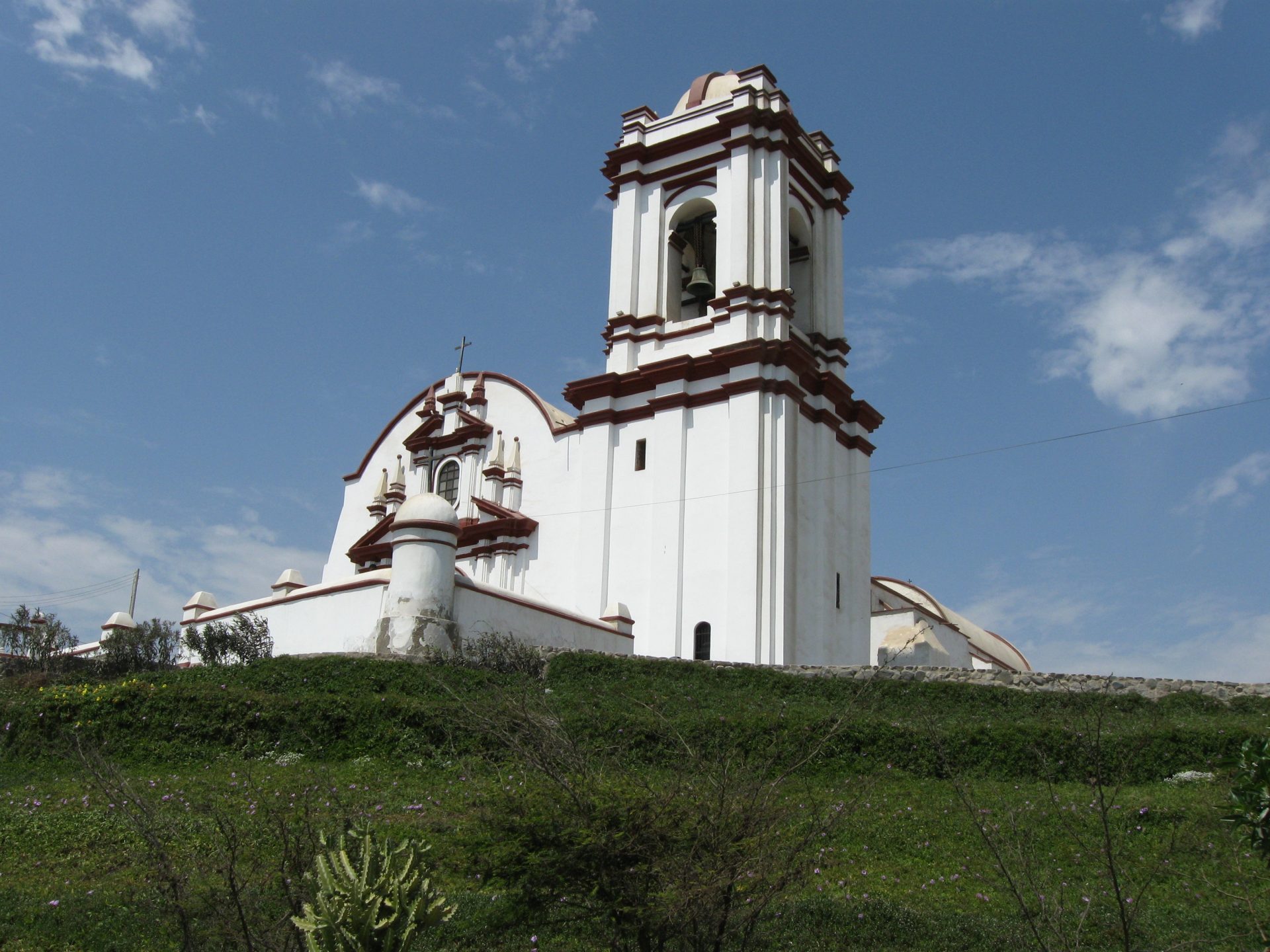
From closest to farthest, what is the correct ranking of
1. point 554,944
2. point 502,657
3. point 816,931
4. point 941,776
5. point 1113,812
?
point 554,944 < point 816,931 < point 1113,812 < point 941,776 < point 502,657

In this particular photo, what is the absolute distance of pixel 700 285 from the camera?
2544 cm

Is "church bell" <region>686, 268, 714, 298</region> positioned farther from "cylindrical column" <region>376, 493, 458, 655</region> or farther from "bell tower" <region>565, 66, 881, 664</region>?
"cylindrical column" <region>376, 493, 458, 655</region>

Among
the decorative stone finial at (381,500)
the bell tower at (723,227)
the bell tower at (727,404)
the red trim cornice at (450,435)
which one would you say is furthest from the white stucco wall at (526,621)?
the decorative stone finial at (381,500)

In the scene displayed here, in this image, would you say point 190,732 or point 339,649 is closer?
point 190,732

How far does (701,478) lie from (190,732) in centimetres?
1177

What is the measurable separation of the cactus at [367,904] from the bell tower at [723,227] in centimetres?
1845

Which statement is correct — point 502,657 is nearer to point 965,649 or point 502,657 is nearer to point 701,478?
point 701,478

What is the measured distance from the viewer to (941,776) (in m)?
12.8

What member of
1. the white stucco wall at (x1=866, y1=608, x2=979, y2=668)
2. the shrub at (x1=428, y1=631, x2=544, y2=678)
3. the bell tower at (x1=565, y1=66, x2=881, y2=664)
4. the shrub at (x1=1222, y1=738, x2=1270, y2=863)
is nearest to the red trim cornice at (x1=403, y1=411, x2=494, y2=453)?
the bell tower at (x1=565, y1=66, x2=881, y2=664)

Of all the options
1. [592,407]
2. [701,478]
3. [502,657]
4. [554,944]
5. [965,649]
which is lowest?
[554,944]

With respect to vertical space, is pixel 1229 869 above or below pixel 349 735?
below

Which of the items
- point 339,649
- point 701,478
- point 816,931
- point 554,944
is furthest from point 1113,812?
point 701,478

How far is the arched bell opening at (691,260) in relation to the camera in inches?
1011

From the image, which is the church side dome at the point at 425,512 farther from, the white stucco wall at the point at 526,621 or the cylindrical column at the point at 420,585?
the white stucco wall at the point at 526,621
